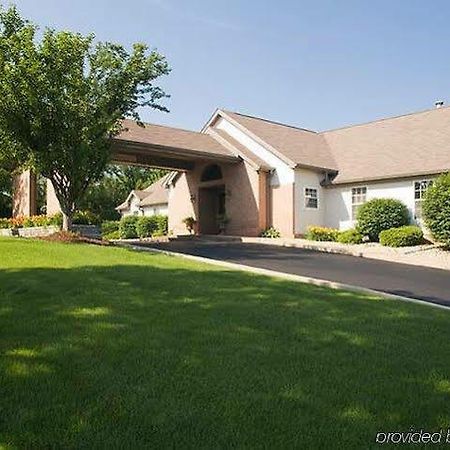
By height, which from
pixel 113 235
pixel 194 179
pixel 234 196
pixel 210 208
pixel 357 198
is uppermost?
pixel 194 179

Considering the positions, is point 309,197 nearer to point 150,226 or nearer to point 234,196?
point 234,196

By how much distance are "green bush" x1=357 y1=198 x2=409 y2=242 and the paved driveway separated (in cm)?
455

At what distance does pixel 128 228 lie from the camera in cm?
3484

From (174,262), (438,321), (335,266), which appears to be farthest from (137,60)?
(438,321)

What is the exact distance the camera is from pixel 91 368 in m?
4.52

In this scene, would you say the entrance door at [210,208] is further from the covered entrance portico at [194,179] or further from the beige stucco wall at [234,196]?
the beige stucco wall at [234,196]

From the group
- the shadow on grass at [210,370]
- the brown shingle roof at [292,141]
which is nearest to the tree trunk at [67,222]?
the shadow on grass at [210,370]

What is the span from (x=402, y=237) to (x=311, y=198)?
19.5ft

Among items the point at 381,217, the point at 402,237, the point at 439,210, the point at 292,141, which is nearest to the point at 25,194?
the point at 292,141

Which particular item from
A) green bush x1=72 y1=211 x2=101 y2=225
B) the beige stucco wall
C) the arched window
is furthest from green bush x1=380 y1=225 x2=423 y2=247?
green bush x1=72 y1=211 x2=101 y2=225

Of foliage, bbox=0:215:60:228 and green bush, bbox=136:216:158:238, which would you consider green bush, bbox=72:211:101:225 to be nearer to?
foliage, bbox=0:215:60:228

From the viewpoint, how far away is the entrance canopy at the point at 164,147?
73.2 feet

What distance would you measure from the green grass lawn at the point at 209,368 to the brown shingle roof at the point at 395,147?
51.3 feet

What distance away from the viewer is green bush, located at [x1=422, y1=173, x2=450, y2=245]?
727 inches
